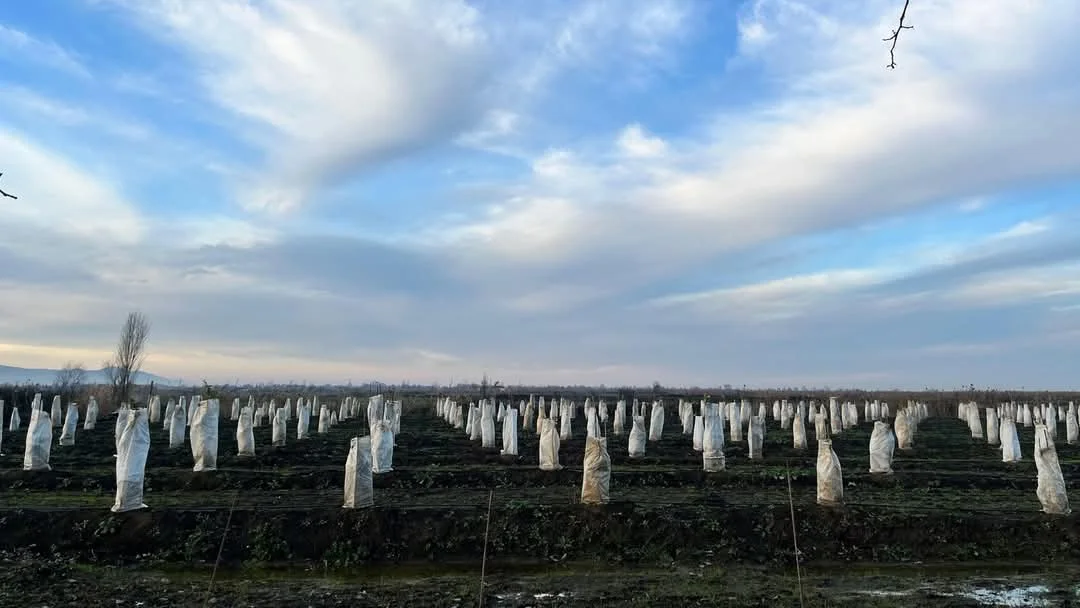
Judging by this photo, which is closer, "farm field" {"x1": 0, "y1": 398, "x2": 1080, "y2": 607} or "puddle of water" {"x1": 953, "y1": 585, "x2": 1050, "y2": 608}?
"puddle of water" {"x1": 953, "y1": 585, "x2": 1050, "y2": 608}

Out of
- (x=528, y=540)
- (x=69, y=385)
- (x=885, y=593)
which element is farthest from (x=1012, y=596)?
(x=69, y=385)

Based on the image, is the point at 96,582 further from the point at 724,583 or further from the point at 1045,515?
the point at 1045,515

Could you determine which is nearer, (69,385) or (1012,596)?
(1012,596)

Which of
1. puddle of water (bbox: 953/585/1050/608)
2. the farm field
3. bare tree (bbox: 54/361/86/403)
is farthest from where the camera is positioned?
bare tree (bbox: 54/361/86/403)

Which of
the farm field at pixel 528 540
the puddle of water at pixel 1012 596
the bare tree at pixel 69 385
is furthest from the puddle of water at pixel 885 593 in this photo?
the bare tree at pixel 69 385

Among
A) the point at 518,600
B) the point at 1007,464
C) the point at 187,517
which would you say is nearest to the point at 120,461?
the point at 187,517

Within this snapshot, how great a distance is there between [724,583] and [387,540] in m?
5.62

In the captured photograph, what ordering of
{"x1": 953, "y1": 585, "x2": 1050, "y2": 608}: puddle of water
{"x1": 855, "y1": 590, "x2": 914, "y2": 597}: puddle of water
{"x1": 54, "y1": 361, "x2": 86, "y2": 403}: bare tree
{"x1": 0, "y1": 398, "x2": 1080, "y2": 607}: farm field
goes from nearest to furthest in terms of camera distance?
{"x1": 953, "y1": 585, "x2": 1050, "y2": 608}: puddle of water, {"x1": 855, "y1": 590, "x2": 914, "y2": 597}: puddle of water, {"x1": 0, "y1": 398, "x2": 1080, "y2": 607}: farm field, {"x1": 54, "y1": 361, "x2": 86, "y2": 403}: bare tree

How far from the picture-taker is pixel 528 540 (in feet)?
41.6

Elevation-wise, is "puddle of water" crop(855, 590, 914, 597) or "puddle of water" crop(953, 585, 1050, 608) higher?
"puddle of water" crop(953, 585, 1050, 608)

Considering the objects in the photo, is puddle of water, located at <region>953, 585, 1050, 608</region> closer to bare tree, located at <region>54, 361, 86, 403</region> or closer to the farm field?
the farm field

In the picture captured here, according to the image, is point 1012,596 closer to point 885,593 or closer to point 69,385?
point 885,593

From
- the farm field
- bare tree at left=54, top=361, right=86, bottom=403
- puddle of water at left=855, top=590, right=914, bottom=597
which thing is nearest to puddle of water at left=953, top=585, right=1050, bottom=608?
the farm field

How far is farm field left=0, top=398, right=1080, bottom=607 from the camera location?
9852 millimetres
